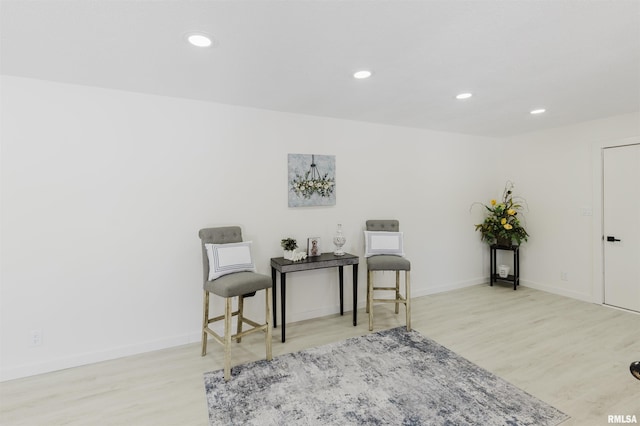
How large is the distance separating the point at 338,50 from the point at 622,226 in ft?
13.7

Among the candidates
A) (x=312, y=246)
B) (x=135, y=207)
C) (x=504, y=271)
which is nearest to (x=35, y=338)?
(x=135, y=207)

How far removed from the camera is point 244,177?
3.37 metres

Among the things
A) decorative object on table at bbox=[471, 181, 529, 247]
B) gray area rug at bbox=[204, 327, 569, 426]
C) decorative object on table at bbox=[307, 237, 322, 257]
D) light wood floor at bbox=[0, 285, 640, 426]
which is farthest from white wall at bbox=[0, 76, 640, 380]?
gray area rug at bbox=[204, 327, 569, 426]

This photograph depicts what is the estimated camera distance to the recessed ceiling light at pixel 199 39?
1.90 meters

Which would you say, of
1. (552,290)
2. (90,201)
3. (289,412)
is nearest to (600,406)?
(289,412)

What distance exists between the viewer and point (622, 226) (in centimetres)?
388

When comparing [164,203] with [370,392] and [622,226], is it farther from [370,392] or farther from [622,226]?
[622,226]

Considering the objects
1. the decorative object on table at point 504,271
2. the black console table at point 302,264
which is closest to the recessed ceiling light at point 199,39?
the black console table at point 302,264

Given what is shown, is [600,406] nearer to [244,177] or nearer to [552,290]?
[552,290]

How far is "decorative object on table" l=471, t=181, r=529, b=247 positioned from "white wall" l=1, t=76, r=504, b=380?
6.58ft

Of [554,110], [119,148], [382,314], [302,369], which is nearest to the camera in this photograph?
[302,369]

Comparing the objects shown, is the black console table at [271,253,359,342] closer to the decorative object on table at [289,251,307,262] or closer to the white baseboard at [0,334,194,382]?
the decorative object on table at [289,251,307,262]

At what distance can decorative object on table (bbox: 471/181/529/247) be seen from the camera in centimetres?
473

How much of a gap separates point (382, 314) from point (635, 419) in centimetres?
226
